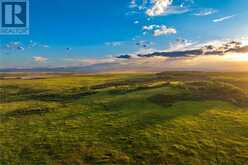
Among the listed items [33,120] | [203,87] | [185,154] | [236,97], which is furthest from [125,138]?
[203,87]

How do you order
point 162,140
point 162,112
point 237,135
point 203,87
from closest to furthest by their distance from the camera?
1. point 162,140
2. point 237,135
3. point 162,112
4. point 203,87

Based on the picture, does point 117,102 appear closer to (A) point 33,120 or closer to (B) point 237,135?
(A) point 33,120

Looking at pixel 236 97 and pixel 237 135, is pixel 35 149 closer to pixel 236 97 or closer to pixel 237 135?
pixel 237 135

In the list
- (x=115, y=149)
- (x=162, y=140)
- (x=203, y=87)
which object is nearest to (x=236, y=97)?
(x=203, y=87)

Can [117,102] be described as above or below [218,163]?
above

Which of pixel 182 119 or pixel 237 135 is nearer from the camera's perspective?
pixel 237 135

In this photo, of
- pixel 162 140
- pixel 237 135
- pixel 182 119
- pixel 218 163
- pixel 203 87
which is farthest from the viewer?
pixel 203 87
